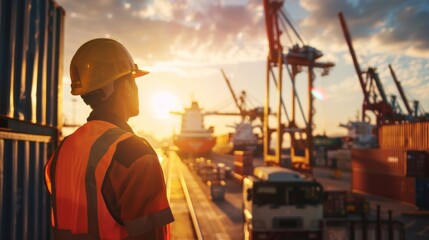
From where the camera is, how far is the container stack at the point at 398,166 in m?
28.8

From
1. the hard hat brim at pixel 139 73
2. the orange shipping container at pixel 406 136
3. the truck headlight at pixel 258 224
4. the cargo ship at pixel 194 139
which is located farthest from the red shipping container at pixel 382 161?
the cargo ship at pixel 194 139

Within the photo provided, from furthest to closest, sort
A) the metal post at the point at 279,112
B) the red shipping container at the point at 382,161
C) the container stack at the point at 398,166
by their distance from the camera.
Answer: the metal post at the point at 279,112, the red shipping container at the point at 382,161, the container stack at the point at 398,166

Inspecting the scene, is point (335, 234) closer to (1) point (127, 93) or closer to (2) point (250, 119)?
(1) point (127, 93)

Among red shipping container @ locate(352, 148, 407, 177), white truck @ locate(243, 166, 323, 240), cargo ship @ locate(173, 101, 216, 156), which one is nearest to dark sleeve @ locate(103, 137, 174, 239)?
white truck @ locate(243, 166, 323, 240)

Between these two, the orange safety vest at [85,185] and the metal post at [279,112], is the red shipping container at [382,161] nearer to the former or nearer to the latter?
the metal post at [279,112]

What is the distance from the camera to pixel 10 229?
700cm

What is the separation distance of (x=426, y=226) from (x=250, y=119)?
→ 86485 millimetres

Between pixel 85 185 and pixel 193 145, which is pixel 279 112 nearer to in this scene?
pixel 193 145

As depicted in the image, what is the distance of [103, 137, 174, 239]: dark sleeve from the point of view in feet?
6.57

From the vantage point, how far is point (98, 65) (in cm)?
245

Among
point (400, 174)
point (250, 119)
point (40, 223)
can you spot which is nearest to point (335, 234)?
point (40, 223)

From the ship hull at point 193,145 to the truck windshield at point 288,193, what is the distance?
184ft

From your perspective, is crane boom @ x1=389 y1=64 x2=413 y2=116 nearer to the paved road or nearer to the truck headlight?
the paved road

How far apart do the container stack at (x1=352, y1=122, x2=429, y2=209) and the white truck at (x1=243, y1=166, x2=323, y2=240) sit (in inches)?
818
